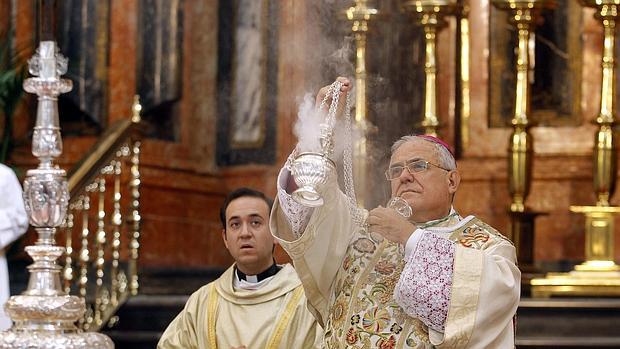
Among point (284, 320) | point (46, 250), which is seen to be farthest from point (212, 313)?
point (46, 250)

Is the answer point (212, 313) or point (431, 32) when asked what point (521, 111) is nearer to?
point (431, 32)

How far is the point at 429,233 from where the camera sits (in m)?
5.49

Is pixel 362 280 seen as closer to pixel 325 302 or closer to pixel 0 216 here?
pixel 325 302

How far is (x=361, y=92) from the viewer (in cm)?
962

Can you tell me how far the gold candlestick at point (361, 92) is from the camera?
9500mm

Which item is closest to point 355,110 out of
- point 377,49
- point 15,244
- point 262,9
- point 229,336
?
point 377,49

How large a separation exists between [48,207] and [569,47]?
647 cm

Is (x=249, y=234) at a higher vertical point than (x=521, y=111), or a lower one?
lower

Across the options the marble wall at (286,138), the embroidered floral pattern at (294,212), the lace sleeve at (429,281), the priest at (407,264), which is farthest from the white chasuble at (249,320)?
the marble wall at (286,138)

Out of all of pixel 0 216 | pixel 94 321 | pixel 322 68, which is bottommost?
pixel 94 321

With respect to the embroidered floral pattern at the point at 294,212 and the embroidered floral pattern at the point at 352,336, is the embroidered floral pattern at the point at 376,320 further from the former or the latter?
the embroidered floral pattern at the point at 294,212

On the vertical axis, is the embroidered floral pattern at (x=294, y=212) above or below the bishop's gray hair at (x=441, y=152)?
below

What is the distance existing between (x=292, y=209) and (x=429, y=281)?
0.52 m

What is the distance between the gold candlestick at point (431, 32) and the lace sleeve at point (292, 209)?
3.99 meters
